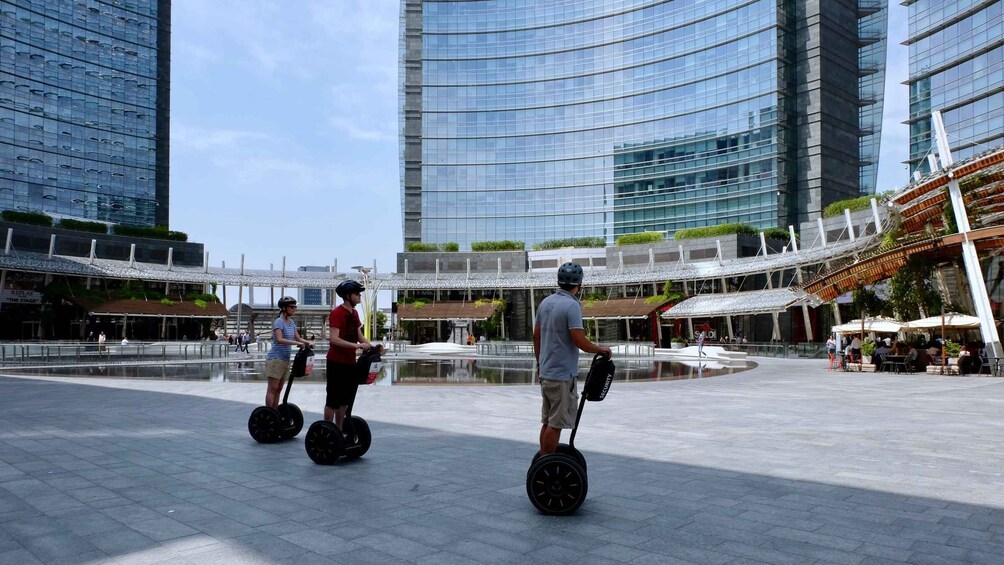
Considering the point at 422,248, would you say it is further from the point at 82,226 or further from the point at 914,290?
the point at 914,290

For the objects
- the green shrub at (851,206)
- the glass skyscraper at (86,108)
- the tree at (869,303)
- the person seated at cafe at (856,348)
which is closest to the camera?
the person seated at cafe at (856,348)

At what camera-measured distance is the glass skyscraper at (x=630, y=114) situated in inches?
2950

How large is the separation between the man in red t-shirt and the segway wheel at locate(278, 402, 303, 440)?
1.51m

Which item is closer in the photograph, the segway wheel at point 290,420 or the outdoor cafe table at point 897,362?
the segway wheel at point 290,420

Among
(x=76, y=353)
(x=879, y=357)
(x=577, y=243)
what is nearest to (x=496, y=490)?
(x=879, y=357)

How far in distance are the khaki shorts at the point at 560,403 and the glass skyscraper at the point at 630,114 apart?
74.0m

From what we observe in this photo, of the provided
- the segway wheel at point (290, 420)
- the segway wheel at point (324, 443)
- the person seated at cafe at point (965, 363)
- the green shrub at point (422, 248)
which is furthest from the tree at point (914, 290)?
the green shrub at point (422, 248)

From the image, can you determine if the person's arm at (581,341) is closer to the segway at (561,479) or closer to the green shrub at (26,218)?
the segway at (561,479)

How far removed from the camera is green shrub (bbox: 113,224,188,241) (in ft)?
217

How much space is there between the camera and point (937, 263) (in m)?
27.9

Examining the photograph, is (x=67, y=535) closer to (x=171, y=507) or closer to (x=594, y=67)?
(x=171, y=507)

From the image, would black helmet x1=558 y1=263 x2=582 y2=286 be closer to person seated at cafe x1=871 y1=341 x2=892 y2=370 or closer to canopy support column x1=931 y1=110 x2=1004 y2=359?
canopy support column x1=931 y1=110 x2=1004 y2=359

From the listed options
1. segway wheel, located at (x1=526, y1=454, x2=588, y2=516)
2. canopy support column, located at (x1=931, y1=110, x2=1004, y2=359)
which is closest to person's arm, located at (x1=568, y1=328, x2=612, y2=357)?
segway wheel, located at (x1=526, y1=454, x2=588, y2=516)

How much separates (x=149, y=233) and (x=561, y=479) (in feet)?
237
